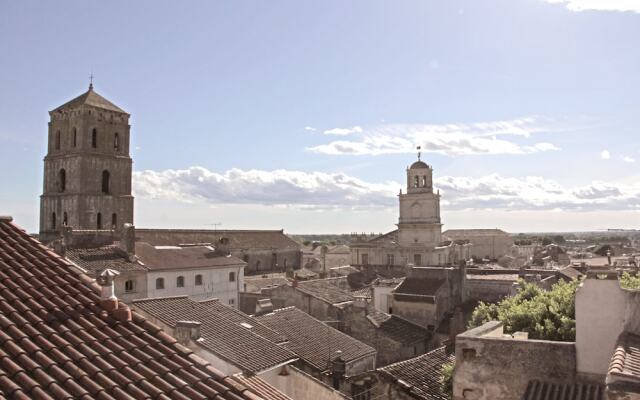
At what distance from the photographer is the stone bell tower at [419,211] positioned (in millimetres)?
64500

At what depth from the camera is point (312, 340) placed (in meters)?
25.0

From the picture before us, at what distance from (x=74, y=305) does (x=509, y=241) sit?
4940 inches

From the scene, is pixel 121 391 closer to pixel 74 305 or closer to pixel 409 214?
pixel 74 305

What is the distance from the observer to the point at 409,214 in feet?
216

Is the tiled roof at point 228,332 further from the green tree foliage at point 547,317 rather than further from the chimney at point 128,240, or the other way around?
the chimney at point 128,240

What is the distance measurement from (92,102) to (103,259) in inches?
1255

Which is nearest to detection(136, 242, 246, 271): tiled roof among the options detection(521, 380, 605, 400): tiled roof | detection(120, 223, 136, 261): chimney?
detection(120, 223, 136, 261): chimney

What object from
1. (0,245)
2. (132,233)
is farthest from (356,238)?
(0,245)

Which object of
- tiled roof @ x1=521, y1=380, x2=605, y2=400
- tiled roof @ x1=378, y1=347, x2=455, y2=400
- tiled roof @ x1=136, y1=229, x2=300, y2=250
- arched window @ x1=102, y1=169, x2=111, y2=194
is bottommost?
tiled roof @ x1=378, y1=347, x2=455, y2=400

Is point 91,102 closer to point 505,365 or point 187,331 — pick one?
point 187,331

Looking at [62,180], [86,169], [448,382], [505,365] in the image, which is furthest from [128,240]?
[505,365]

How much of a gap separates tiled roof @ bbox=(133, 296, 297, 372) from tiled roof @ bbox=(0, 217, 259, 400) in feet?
33.4

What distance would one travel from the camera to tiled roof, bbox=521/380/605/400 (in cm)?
1225

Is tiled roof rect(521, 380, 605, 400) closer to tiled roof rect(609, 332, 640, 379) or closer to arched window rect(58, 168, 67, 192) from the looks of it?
tiled roof rect(609, 332, 640, 379)
